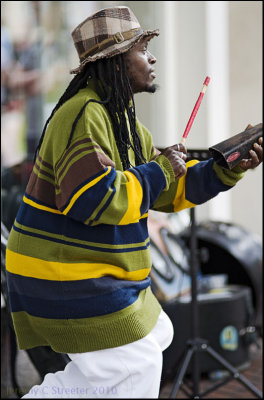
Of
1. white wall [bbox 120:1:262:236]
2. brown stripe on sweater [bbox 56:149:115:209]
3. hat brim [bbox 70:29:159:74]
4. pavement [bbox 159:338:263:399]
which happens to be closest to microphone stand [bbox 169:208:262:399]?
pavement [bbox 159:338:263:399]

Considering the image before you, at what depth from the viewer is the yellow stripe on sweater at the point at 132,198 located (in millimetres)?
1561

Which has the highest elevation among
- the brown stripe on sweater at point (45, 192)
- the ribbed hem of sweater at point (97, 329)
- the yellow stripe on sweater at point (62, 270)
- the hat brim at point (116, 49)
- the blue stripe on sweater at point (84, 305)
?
the hat brim at point (116, 49)

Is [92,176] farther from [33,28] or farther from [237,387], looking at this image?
[33,28]

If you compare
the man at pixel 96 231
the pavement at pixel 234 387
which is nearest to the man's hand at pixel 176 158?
the man at pixel 96 231

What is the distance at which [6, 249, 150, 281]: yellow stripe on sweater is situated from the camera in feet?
5.35

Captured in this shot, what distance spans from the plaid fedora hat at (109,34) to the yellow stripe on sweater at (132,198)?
32 centimetres

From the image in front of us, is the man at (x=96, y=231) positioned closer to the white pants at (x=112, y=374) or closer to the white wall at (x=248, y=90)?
the white pants at (x=112, y=374)

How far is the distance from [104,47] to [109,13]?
88 millimetres

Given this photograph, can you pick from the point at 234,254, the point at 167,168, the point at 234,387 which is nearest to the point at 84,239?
the point at 167,168

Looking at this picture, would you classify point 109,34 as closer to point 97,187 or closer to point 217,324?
point 97,187

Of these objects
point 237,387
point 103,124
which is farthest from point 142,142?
point 237,387

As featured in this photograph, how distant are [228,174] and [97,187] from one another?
43 centimetres

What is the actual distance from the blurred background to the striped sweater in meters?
0.43

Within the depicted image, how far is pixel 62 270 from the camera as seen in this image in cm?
163
